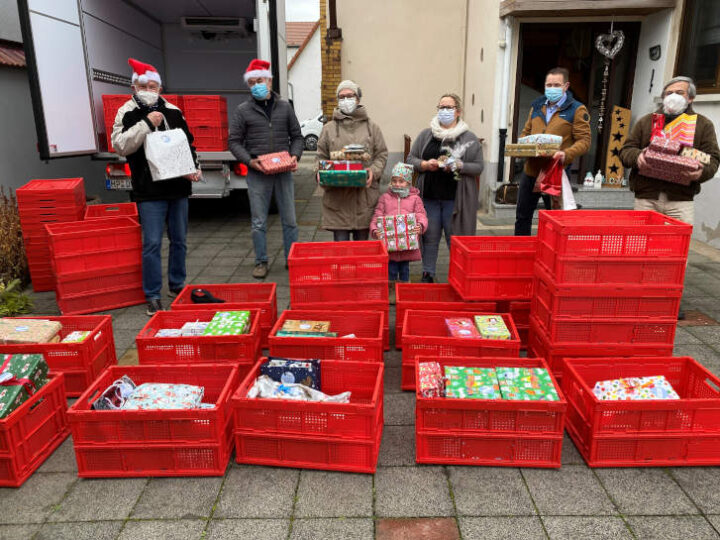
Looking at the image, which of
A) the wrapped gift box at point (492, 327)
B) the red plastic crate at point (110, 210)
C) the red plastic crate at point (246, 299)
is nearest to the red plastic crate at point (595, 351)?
the wrapped gift box at point (492, 327)

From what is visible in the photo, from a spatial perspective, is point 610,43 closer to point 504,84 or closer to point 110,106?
point 504,84

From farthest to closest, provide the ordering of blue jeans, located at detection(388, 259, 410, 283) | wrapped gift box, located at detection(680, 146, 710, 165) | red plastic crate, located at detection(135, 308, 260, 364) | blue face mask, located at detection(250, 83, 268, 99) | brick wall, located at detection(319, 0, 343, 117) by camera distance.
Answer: brick wall, located at detection(319, 0, 343, 117) → blue face mask, located at detection(250, 83, 268, 99) → blue jeans, located at detection(388, 259, 410, 283) → wrapped gift box, located at detection(680, 146, 710, 165) → red plastic crate, located at detection(135, 308, 260, 364)

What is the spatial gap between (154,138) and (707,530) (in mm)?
4907

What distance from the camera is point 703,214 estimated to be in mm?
7664

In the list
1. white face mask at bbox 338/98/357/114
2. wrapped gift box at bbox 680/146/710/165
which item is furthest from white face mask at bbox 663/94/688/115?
white face mask at bbox 338/98/357/114

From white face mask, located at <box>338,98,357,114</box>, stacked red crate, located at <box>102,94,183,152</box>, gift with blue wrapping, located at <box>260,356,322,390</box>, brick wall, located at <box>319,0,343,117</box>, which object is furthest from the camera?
brick wall, located at <box>319,0,343,117</box>

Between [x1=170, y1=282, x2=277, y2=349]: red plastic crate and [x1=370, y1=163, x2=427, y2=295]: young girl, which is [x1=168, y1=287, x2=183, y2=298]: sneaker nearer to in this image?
[x1=170, y1=282, x2=277, y2=349]: red plastic crate

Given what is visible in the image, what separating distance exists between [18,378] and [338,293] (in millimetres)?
2253

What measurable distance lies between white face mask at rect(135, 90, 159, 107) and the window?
7101mm

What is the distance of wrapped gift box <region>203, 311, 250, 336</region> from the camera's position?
12.8ft

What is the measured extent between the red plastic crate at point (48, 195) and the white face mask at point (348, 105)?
301cm

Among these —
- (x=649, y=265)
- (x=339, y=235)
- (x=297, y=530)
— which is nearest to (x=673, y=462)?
(x=649, y=265)

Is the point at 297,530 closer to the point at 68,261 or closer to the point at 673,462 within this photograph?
the point at 673,462

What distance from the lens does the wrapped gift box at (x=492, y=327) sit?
3832 mm
